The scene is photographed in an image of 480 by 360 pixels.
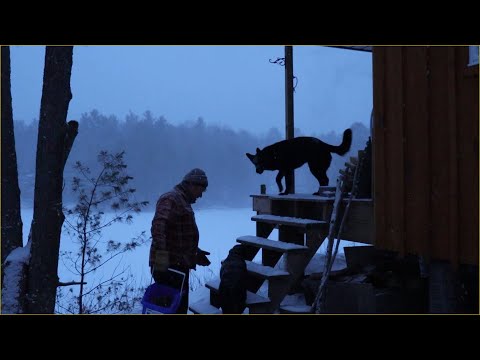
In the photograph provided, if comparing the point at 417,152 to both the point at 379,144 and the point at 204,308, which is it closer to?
the point at 379,144

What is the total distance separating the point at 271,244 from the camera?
15.7 feet

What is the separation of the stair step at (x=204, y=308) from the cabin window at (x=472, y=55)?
3270 millimetres

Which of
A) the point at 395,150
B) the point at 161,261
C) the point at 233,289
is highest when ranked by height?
the point at 395,150

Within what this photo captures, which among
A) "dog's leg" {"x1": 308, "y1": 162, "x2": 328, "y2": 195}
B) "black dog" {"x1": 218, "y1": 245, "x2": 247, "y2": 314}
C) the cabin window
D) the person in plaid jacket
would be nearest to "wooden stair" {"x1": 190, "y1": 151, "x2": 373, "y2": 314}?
"black dog" {"x1": 218, "y1": 245, "x2": 247, "y2": 314}

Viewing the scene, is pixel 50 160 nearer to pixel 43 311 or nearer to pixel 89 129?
pixel 43 311

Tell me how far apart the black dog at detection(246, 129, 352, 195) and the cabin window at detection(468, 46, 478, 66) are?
98.8 inches

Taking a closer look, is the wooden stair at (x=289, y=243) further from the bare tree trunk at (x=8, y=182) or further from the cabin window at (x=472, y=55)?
the bare tree trunk at (x=8, y=182)

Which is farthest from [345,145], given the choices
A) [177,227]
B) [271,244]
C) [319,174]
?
[177,227]

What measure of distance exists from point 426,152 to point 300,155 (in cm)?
258

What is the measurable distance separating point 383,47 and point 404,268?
8.83 feet

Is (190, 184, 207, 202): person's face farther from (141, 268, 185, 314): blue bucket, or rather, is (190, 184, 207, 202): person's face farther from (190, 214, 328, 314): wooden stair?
(190, 214, 328, 314): wooden stair

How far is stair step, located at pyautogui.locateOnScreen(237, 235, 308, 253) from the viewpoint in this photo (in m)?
4.52

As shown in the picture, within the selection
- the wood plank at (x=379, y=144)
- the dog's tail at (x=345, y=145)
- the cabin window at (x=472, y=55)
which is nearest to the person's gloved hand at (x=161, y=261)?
the wood plank at (x=379, y=144)

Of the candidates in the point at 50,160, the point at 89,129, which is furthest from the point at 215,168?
the point at 50,160
